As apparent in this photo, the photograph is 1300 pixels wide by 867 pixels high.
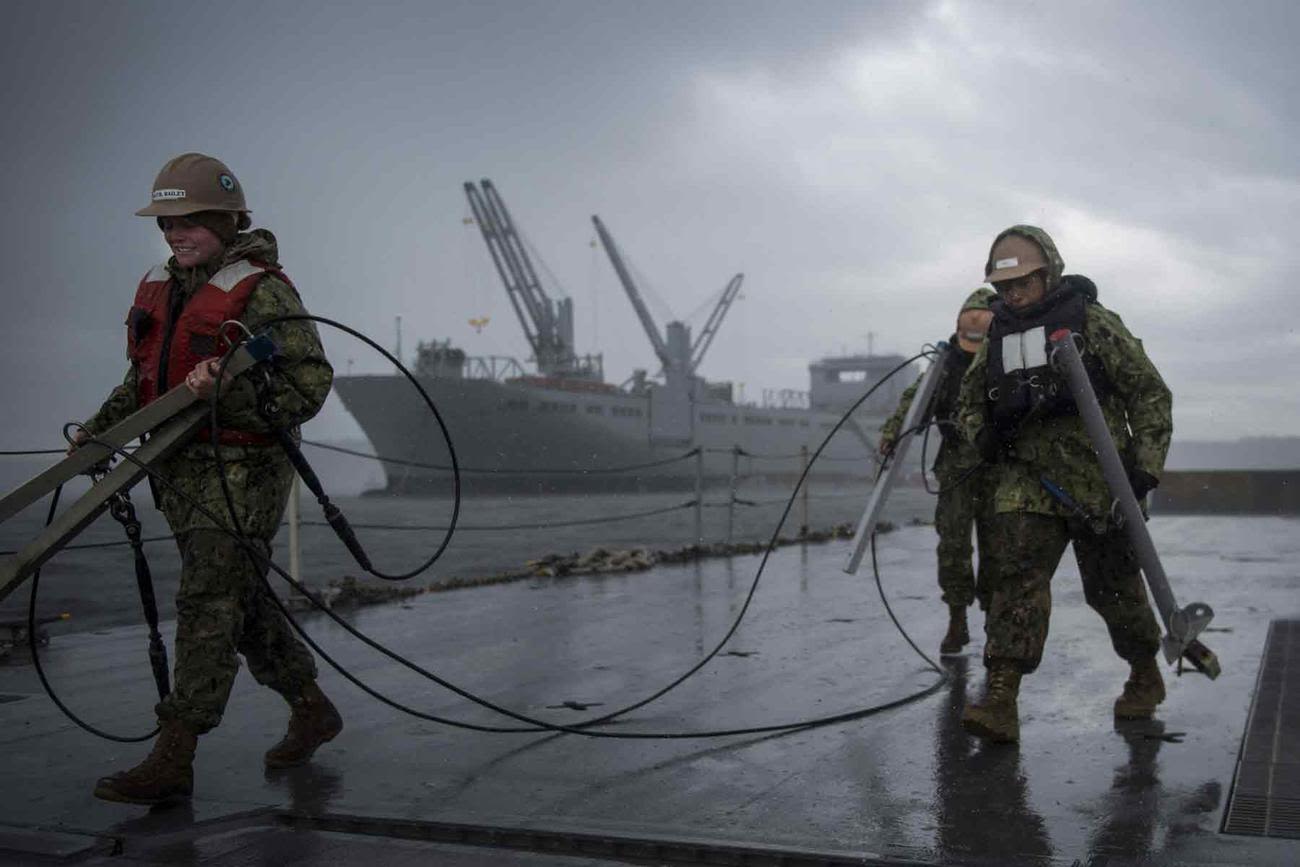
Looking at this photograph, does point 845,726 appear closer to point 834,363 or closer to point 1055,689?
point 1055,689

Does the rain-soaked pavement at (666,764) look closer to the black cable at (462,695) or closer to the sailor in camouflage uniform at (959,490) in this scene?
the black cable at (462,695)

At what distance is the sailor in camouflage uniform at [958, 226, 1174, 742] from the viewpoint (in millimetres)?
3438

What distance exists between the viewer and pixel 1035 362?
3445mm

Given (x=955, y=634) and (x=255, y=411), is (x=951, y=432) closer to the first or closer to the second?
(x=955, y=634)

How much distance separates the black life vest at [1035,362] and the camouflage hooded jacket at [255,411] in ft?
6.05

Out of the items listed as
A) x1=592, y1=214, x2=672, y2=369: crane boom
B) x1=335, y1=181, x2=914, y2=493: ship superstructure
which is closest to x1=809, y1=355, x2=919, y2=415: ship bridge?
x1=335, y1=181, x2=914, y2=493: ship superstructure

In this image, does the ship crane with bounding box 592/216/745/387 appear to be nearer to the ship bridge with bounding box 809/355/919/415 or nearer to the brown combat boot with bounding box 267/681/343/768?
the ship bridge with bounding box 809/355/919/415

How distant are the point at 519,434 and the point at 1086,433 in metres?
47.9

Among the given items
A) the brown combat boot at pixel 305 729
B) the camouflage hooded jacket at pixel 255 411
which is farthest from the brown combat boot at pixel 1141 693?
the camouflage hooded jacket at pixel 255 411

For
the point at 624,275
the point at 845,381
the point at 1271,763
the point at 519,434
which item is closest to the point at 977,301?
the point at 1271,763

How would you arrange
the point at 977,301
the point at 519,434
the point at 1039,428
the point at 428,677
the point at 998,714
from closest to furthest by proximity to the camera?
1. the point at 998,714
2. the point at 428,677
3. the point at 1039,428
4. the point at 977,301
5. the point at 519,434

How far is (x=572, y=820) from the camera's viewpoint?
8.32 ft

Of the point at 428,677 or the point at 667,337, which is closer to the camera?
the point at 428,677

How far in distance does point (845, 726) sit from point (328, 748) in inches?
57.0
